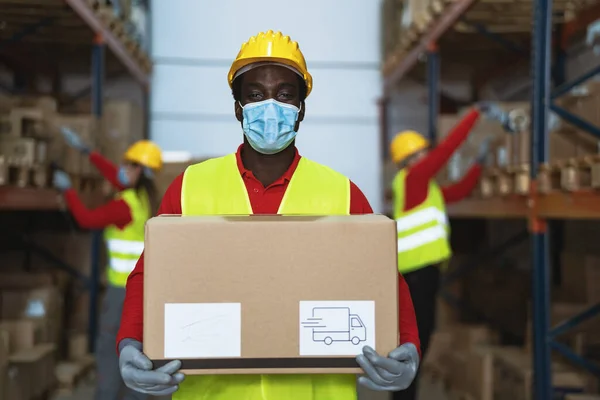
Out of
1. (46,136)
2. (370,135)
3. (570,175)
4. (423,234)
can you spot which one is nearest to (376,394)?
(423,234)

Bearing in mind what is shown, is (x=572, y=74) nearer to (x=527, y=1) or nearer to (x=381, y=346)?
(x=527, y=1)

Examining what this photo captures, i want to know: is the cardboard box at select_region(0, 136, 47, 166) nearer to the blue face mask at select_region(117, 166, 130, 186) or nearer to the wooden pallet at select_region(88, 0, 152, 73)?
Result: the blue face mask at select_region(117, 166, 130, 186)

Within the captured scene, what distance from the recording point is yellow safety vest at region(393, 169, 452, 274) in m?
4.35

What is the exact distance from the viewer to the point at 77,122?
6066 mm

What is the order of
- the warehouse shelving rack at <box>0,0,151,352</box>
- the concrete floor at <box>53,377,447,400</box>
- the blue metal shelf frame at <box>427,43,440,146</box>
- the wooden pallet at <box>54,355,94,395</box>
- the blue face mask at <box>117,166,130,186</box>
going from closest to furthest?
the blue face mask at <box>117,166,130,186</box> < the concrete floor at <box>53,377,447,400</box> < the wooden pallet at <box>54,355,94,395</box> < the warehouse shelving rack at <box>0,0,151,352</box> < the blue metal shelf frame at <box>427,43,440,146</box>

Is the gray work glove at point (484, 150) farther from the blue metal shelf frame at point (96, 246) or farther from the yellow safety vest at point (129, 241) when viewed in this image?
the blue metal shelf frame at point (96, 246)

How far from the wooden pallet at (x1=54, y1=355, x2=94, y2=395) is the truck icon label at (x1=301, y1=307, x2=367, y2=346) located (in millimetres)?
4642

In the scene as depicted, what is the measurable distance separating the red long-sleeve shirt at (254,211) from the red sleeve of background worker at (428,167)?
2.40 m

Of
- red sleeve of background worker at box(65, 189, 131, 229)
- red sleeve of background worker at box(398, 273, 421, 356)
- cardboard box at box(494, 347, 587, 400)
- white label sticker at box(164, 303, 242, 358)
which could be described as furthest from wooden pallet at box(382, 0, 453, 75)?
white label sticker at box(164, 303, 242, 358)

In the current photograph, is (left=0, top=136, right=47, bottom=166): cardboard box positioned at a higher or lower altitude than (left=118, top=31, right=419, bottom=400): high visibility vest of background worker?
higher

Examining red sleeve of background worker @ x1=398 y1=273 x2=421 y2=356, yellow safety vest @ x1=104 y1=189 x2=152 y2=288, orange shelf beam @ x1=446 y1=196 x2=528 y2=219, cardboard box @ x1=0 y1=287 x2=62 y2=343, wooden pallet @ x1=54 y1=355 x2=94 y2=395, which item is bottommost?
wooden pallet @ x1=54 y1=355 x2=94 y2=395

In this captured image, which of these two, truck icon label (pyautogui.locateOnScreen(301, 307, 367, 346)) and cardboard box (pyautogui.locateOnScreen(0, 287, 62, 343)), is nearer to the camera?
truck icon label (pyautogui.locateOnScreen(301, 307, 367, 346))

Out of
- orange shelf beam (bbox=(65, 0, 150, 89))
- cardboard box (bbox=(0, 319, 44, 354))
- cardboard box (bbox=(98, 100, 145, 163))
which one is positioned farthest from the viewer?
cardboard box (bbox=(98, 100, 145, 163))

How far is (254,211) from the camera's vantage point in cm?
188
